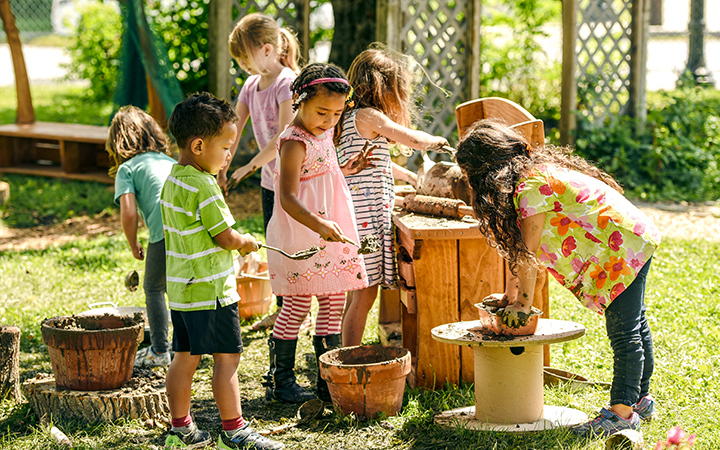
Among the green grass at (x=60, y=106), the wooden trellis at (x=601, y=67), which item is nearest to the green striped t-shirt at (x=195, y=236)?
the wooden trellis at (x=601, y=67)

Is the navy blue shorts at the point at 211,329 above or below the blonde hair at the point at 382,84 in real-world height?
below

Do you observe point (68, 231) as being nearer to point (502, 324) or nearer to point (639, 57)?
point (502, 324)

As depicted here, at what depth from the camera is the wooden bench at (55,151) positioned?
8.66 metres

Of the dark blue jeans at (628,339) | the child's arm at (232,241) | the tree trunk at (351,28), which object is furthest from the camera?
the tree trunk at (351,28)

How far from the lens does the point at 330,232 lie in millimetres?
2963

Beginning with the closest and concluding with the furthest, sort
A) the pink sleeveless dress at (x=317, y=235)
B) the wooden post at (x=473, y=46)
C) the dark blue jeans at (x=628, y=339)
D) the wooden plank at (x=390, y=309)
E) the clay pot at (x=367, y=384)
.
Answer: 1. the dark blue jeans at (x=628, y=339)
2. the clay pot at (x=367, y=384)
3. the pink sleeveless dress at (x=317, y=235)
4. the wooden plank at (x=390, y=309)
5. the wooden post at (x=473, y=46)

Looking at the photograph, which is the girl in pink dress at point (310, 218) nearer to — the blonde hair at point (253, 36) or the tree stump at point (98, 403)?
the tree stump at point (98, 403)

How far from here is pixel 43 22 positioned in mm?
24547

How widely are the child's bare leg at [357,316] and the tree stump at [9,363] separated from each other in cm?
152

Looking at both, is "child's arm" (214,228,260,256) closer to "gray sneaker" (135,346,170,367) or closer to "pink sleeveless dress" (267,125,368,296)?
"pink sleeveless dress" (267,125,368,296)

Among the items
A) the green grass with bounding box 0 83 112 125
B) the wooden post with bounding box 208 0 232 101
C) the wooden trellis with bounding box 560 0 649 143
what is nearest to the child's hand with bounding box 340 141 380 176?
the wooden post with bounding box 208 0 232 101

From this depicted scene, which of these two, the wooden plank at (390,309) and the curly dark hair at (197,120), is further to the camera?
the wooden plank at (390,309)

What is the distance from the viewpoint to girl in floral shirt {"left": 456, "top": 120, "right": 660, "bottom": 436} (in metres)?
2.74

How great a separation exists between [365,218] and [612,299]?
1.21 metres
